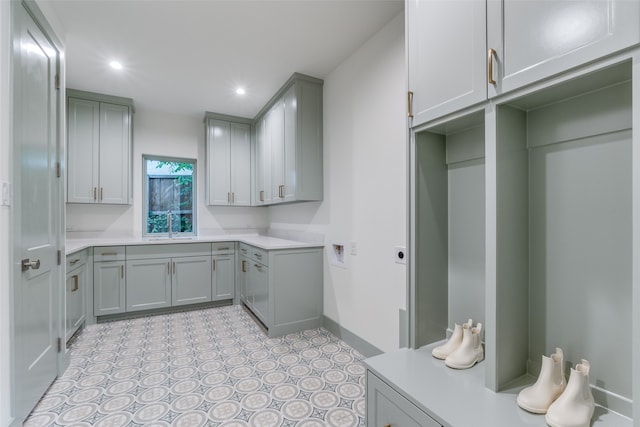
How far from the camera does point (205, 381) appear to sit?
6.73 feet

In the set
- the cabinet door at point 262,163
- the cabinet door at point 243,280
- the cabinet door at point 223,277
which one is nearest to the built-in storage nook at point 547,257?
the cabinet door at point 243,280

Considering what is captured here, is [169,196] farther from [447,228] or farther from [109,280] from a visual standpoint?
[447,228]

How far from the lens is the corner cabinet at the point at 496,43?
0.75m

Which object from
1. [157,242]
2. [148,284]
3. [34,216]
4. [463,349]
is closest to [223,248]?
[157,242]

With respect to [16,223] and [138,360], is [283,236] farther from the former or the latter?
[16,223]

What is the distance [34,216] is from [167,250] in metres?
1.84

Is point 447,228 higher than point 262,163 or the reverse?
the reverse

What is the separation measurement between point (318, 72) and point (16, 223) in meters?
2.52

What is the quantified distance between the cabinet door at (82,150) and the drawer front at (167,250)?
761 millimetres

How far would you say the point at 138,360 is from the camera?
2359mm

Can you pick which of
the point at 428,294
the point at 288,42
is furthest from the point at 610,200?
the point at 288,42

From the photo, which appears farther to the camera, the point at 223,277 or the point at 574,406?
the point at 223,277

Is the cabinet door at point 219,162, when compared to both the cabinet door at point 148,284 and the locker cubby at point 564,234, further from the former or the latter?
the locker cubby at point 564,234

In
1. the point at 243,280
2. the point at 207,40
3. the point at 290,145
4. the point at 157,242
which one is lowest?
the point at 243,280
